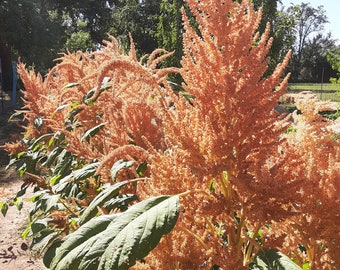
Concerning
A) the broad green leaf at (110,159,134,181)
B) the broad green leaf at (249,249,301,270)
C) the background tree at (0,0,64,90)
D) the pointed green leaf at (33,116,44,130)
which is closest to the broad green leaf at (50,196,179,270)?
the broad green leaf at (249,249,301,270)

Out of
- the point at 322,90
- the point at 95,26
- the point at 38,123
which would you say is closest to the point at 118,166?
the point at 38,123

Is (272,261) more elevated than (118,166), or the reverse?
(118,166)

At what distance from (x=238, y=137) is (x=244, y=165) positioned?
9 cm

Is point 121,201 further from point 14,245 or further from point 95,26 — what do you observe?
point 95,26

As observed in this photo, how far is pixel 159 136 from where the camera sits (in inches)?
64.1

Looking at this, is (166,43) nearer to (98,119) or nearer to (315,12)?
(98,119)

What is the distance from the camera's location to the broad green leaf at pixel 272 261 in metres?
1.01

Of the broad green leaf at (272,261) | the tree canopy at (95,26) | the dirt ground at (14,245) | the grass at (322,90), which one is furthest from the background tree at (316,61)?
the broad green leaf at (272,261)

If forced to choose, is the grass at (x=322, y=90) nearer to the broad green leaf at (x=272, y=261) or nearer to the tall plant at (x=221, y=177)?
the tall plant at (x=221, y=177)

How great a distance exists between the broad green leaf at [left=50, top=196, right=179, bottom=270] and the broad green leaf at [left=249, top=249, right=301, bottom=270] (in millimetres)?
292

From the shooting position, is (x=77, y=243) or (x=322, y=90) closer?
(x=77, y=243)

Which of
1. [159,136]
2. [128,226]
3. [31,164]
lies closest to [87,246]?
[128,226]

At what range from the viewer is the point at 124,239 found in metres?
0.94

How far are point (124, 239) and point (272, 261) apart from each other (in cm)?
40
